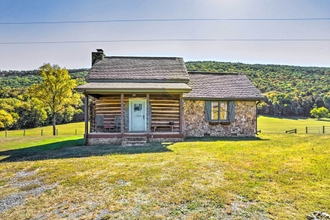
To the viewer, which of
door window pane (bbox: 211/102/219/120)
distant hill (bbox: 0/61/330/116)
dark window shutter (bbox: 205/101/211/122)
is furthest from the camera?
distant hill (bbox: 0/61/330/116)

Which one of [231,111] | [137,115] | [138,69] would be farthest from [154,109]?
→ [231,111]

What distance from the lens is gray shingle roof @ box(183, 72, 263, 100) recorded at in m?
14.9

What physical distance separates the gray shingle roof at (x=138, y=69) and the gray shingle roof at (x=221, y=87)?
60.8 inches

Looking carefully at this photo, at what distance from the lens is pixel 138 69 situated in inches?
601

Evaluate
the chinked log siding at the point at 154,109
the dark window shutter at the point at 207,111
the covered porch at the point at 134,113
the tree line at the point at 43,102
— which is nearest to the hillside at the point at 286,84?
the dark window shutter at the point at 207,111

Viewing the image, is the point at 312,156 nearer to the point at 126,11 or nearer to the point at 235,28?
the point at 235,28

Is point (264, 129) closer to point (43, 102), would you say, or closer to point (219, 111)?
point (219, 111)

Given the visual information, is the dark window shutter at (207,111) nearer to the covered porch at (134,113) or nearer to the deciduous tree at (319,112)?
the covered porch at (134,113)

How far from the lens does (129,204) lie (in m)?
4.26

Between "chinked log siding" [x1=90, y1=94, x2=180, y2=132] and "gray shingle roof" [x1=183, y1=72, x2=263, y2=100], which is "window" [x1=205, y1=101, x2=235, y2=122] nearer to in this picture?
"gray shingle roof" [x1=183, y1=72, x2=263, y2=100]

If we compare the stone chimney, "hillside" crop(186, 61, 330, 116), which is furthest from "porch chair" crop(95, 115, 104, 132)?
"hillside" crop(186, 61, 330, 116)

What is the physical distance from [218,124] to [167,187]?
1056 cm

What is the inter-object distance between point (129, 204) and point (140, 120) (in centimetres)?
994

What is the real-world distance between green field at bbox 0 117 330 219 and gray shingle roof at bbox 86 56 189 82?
23.4ft
